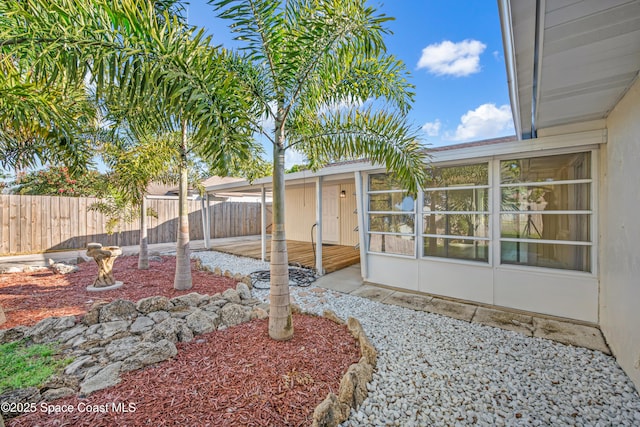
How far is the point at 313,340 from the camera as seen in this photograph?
2.89 metres

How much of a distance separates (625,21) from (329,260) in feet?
20.4

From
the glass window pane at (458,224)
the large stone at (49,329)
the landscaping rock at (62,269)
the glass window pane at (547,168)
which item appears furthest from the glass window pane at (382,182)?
the landscaping rock at (62,269)

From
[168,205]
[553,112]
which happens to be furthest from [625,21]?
[168,205]

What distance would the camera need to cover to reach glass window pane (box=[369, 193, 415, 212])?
4988 mm

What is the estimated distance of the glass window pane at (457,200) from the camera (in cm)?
429

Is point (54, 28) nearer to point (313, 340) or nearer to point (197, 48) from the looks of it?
point (197, 48)

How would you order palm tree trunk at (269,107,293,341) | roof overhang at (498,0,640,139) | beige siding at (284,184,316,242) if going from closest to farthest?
roof overhang at (498,0,640,139) < palm tree trunk at (269,107,293,341) < beige siding at (284,184,316,242)

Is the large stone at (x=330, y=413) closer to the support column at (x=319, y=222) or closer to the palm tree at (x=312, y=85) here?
the palm tree at (x=312, y=85)

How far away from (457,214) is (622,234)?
6.35 ft

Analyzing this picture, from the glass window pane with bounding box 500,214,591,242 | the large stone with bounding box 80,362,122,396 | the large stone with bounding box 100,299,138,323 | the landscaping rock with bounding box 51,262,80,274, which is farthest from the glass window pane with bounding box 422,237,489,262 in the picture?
the landscaping rock with bounding box 51,262,80,274

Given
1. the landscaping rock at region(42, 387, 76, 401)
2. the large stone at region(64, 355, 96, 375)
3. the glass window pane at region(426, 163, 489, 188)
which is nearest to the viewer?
the landscaping rock at region(42, 387, 76, 401)

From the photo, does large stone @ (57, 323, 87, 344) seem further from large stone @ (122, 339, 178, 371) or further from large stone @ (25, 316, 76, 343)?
large stone @ (122, 339, 178, 371)

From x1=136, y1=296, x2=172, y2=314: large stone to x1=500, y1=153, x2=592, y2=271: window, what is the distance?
16.6 feet

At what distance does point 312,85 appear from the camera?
2.97 meters
